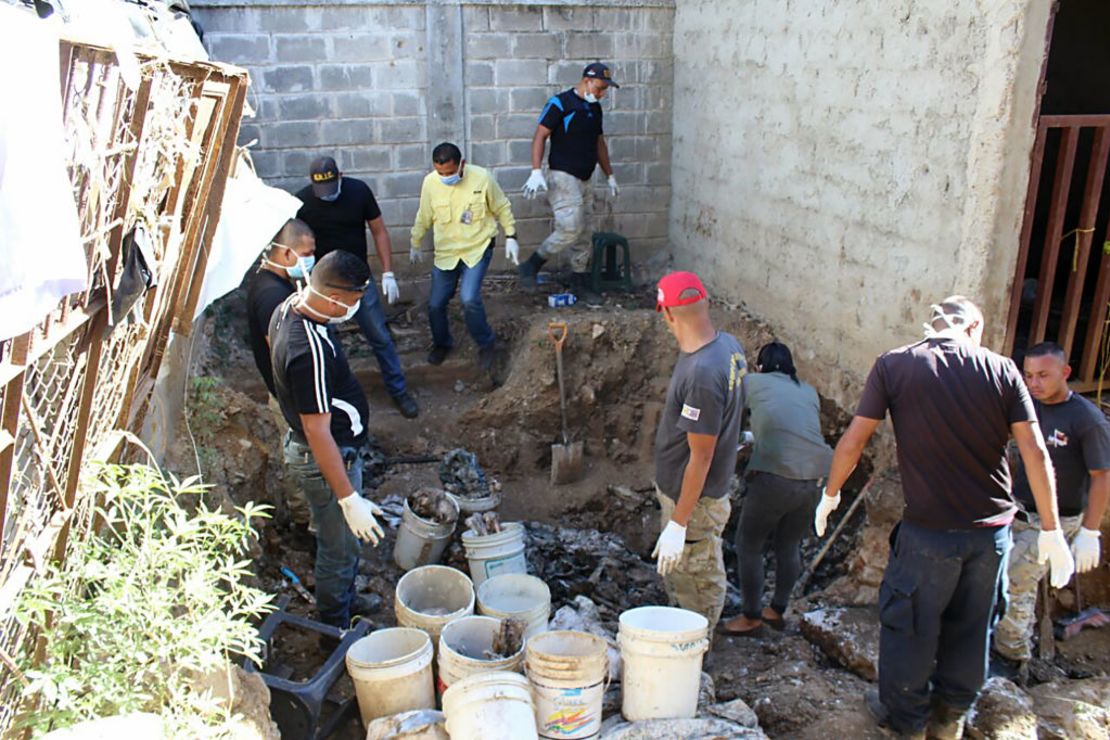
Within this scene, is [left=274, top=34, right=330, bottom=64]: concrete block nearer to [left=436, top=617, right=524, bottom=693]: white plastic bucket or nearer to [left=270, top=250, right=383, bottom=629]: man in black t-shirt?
[left=270, top=250, right=383, bottom=629]: man in black t-shirt

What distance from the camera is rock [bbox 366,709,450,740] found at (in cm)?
314

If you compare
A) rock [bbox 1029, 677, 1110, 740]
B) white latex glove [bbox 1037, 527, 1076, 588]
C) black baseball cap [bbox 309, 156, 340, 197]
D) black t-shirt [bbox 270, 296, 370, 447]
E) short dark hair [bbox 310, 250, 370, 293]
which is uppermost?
black baseball cap [bbox 309, 156, 340, 197]

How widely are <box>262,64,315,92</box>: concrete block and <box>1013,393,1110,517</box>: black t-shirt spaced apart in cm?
619

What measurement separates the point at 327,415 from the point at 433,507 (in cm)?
148

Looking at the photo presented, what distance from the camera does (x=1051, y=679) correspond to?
4410mm

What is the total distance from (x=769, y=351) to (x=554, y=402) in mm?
2612

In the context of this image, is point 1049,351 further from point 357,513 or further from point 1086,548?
point 357,513

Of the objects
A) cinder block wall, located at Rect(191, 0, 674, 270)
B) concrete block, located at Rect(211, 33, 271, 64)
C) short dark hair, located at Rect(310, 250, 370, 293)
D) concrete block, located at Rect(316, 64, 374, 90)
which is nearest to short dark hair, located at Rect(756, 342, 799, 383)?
short dark hair, located at Rect(310, 250, 370, 293)

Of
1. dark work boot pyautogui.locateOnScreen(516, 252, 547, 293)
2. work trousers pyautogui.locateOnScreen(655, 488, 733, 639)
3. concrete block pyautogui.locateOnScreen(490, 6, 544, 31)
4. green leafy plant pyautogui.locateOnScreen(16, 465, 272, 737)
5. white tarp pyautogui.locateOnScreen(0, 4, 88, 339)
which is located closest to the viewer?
white tarp pyautogui.locateOnScreen(0, 4, 88, 339)

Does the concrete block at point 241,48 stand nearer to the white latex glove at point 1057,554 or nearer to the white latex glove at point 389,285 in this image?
the white latex glove at point 389,285

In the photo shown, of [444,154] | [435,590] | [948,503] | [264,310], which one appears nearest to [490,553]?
[435,590]

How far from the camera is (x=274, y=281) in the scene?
15.6 ft

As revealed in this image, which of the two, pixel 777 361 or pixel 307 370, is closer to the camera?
pixel 307 370

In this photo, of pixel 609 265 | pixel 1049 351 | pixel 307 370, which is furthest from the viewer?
pixel 609 265
